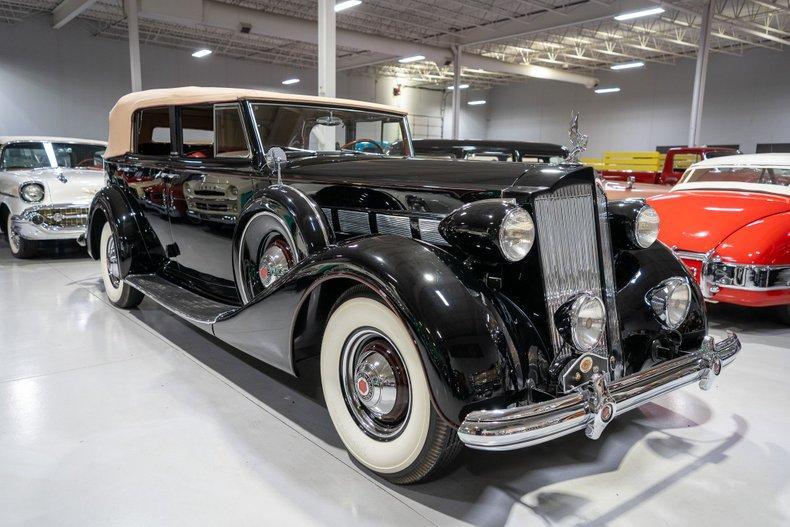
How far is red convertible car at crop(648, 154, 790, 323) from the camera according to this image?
3.99 metres

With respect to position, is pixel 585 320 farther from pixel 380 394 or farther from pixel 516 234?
pixel 380 394

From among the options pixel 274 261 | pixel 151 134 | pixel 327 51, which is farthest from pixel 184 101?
pixel 327 51

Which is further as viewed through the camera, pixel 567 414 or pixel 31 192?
pixel 31 192

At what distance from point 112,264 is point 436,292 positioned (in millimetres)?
3727

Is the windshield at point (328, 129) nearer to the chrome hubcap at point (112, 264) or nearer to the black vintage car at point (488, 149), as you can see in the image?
the chrome hubcap at point (112, 264)

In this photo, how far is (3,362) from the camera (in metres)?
3.41

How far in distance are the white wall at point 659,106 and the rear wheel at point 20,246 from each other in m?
20.4

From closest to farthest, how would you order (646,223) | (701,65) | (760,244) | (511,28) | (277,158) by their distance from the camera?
(646,223) → (277,158) → (760,244) → (701,65) → (511,28)

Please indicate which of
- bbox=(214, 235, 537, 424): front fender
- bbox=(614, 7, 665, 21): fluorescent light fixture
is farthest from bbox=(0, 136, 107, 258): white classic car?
bbox=(614, 7, 665, 21): fluorescent light fixture

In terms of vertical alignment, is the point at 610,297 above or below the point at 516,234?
below

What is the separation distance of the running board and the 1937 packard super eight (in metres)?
0.03

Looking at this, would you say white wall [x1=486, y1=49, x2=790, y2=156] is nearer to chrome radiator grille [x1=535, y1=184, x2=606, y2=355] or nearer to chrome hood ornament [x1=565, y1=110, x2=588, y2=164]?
chrome hood ornament [x1=565, y1=110, x2=588, y2=164]

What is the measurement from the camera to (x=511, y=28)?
50.1ft

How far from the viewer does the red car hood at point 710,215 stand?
4227 mm
